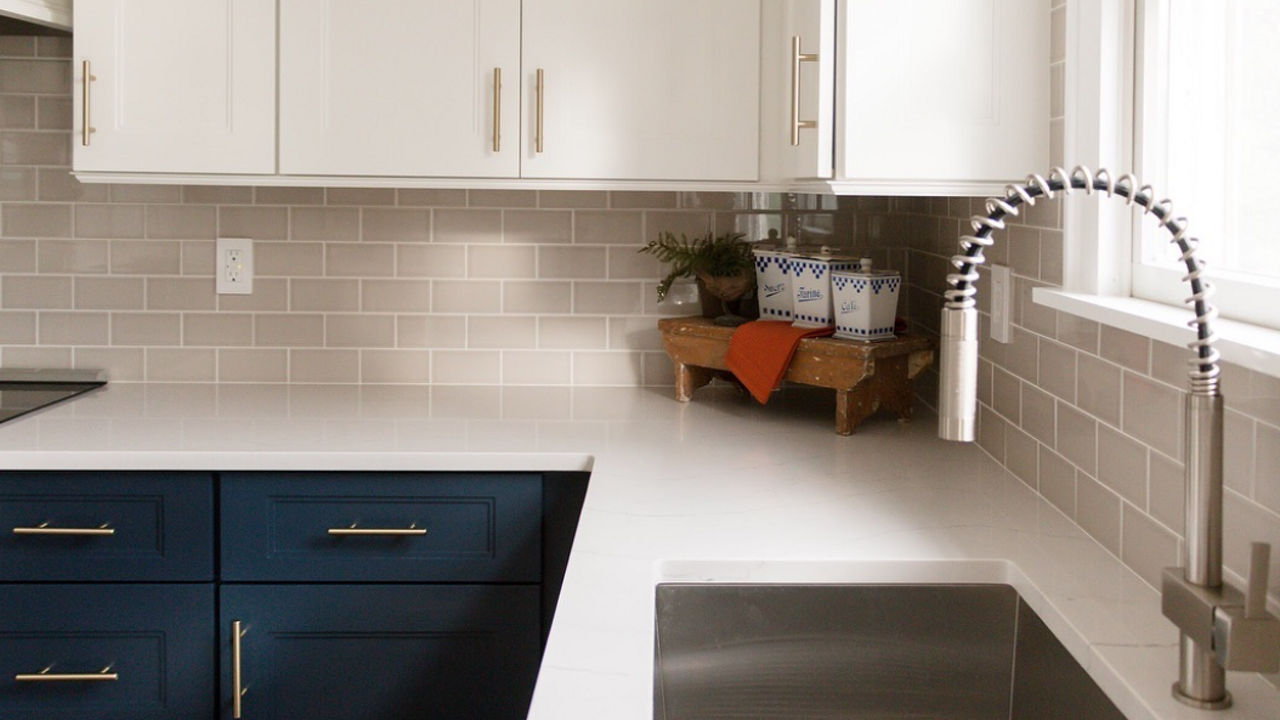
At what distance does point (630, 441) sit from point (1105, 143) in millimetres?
965

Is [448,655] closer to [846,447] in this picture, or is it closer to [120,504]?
[120,504]

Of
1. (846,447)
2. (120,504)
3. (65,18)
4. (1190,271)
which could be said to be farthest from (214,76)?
(1190,271)

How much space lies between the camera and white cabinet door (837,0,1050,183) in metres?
1.95

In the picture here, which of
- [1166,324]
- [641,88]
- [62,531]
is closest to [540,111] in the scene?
[641,88]

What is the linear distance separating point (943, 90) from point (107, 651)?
1625 millimetres

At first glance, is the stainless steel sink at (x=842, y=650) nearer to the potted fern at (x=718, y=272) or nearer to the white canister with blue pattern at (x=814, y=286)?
the white canister with blue pattern at (x=814, y=286)

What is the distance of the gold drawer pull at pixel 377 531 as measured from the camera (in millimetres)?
2168

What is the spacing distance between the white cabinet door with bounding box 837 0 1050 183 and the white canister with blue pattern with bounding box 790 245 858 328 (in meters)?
0.49

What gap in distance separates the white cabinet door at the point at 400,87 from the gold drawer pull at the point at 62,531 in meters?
0.74

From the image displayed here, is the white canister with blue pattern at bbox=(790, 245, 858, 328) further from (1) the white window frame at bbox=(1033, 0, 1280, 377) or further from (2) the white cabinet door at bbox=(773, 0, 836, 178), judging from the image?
(1) the white window frame at bbox=(1033, 0, 1280, 377)

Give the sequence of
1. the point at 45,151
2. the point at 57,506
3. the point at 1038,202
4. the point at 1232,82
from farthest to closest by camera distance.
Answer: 1. the point at 45,151
2. the point at 57,506
3. the point at 1038,202
4. the point at 1232,82

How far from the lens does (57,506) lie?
2.18 meters

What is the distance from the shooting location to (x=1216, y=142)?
1.55 m

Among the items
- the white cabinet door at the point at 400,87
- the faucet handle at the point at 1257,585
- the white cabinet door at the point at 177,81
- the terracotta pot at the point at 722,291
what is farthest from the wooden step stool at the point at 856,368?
the faucet handle at the point at 1257,585
